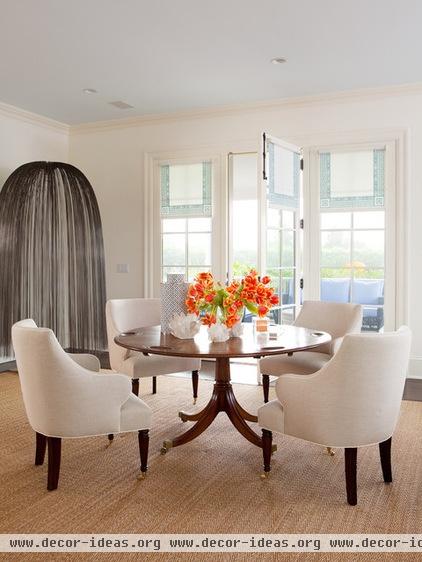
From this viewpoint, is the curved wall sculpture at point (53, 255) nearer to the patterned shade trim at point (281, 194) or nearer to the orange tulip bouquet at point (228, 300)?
the patterned shade trim at point (281, 194)

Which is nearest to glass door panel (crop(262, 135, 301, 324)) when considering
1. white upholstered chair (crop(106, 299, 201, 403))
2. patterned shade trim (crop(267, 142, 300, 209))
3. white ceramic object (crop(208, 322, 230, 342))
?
patterned shade trim (crop(267, 142, 300, 209))

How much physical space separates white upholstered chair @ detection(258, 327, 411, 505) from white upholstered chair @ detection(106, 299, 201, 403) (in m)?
1.41

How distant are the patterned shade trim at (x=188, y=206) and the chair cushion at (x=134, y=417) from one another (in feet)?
11.8

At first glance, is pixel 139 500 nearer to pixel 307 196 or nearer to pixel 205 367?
pixel 205 367

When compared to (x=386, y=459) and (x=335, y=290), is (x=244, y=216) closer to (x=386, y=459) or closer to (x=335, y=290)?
(x=335, y=290)

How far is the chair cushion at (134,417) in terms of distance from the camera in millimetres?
2779

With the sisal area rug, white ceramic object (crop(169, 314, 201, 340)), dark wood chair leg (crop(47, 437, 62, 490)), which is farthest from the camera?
white ceramic object (crop(169, 314, 201, 340))

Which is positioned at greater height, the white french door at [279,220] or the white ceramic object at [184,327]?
the white french door at [279,220]

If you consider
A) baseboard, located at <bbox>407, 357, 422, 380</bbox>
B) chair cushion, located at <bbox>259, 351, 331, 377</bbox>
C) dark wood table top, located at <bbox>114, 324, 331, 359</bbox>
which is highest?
dark wood table top, located at <bbox>114, 324, 331, 359</bbox>

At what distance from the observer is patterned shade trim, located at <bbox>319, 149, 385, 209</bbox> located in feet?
17.6

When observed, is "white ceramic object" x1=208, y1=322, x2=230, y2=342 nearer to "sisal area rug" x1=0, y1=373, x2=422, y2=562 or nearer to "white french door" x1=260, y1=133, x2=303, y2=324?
"sisal area rug" x1=0, y1=373, x2=422, y2=562

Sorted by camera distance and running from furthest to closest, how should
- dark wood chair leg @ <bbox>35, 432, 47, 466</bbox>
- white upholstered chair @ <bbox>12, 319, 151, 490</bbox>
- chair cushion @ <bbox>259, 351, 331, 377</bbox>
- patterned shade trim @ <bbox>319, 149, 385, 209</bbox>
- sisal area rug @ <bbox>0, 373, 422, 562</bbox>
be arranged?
patterned shade trim @ <bbox>319, 149, 385, 209</bbox> < chair cushion @ <bbox>259, 351, 331, 377</bbox> < dark wood chair leg @ <bbox>35, 432, 47, 466</bbox> < white upholstered chair @ <bbox>12, 319, 151, 490</bbox> < sisal area rug @ <bbox>0, 373, 422, 562</bbox>

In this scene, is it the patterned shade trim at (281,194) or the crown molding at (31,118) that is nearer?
the patterned shade trim at (281,194)

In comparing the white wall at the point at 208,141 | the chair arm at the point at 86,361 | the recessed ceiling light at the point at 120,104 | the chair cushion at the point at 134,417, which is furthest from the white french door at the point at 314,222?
the chair cushion at the point at 134,417
